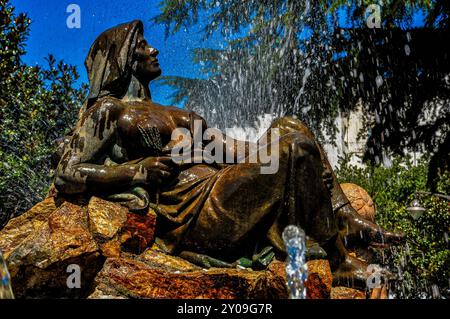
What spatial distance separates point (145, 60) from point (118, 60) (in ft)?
0.88

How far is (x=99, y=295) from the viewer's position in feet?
12.6

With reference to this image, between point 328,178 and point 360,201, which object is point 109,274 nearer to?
point 328,178

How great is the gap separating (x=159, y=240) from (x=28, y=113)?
35.5ft

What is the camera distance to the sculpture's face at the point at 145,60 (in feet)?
16.4

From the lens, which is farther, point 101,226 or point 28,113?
point 28,113

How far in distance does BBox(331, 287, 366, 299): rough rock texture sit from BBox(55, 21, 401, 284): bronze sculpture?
170 millimetres

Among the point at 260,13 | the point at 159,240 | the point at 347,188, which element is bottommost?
the point at 159,240

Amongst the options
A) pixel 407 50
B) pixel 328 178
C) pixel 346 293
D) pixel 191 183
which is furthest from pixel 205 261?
pixel 407 50

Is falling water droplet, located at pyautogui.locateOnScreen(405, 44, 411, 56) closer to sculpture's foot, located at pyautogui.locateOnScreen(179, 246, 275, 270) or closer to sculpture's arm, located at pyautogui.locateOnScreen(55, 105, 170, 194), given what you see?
sculpture's arm, located at pyautogui.locateOnScreen(55, 105, 170, 194)

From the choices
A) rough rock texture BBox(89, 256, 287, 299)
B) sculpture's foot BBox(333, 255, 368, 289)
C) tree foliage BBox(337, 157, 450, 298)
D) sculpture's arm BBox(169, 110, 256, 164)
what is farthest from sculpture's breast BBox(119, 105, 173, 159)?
tree foliage BBox(337, 157, 450, 298)

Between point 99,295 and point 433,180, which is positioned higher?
point 433,180

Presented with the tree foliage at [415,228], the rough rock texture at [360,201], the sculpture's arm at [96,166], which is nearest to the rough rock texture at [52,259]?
the sculpture's arm at [96,166]

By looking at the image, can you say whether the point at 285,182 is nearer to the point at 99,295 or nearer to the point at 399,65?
the point at 99,295

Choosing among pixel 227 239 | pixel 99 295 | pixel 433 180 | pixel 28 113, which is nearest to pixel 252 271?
pixel 227 239
